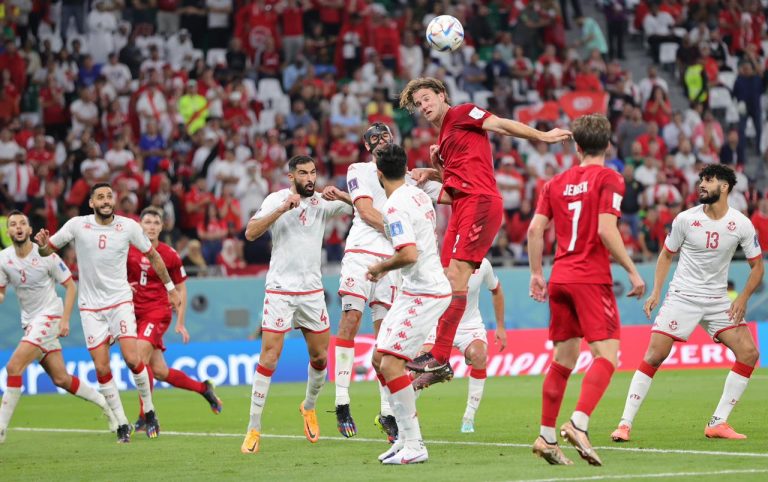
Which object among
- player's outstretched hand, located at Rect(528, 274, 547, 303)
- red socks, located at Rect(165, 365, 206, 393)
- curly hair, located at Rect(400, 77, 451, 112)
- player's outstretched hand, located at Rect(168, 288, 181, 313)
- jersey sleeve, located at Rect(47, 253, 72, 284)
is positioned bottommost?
red socks, located at Rect(165, 365, 206, 393)

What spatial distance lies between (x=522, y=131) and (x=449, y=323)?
188 cm

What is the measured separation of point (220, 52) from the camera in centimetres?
2872

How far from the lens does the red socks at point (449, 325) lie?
1141 cm

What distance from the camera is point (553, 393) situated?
9.81 m

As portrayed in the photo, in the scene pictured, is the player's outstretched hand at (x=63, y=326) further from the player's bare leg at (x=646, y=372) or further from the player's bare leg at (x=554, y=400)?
the player's bare leg at (x=554, y=400)

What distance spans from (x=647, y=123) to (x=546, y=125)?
2359mm

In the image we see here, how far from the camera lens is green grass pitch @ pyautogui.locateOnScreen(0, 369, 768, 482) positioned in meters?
9.84

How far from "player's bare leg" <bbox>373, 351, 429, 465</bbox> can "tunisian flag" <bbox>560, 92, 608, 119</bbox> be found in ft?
63.0

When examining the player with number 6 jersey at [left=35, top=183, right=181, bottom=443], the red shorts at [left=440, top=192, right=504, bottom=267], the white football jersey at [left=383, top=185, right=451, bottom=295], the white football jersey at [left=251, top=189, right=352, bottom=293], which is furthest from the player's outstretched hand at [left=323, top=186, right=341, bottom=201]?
the player with number 6 jersey at [left=35, top=183, right=181, bottom=443]

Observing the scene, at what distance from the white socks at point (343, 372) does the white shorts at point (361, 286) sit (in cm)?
43

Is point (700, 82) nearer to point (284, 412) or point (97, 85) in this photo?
point (97, 85)

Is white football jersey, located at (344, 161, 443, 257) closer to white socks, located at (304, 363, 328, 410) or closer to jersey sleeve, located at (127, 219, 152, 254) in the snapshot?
white socks, located at (304, 363, 328, 410)

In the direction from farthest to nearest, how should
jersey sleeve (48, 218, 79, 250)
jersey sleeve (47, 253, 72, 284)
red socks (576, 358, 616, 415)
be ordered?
jersey sleeve (47, 253, 72, 284) → jersey sleeve (48, 218, 79, 250) → red socks (576, 358, 616, 415)

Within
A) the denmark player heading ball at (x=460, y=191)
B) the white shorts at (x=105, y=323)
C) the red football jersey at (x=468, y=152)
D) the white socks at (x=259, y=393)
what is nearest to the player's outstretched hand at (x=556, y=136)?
the denmark player heading ball at (x=460, y=191)
